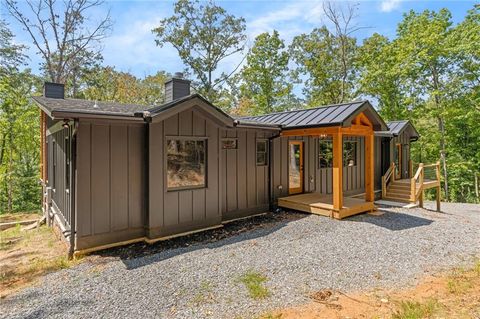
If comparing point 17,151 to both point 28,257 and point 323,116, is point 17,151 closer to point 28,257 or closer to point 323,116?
point 28,257

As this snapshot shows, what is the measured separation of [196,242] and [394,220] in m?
5.49

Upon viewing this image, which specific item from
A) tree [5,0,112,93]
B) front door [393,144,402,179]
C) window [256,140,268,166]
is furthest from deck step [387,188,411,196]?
tree [5,0,112,93]

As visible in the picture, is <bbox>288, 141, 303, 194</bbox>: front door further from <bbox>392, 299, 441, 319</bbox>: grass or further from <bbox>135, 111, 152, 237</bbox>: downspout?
<bbox>392, 299, 441, 319</bbox>: grass

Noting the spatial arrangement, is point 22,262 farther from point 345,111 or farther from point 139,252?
point 345,111

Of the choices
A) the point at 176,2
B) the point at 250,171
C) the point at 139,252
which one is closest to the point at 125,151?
the point at 139,252

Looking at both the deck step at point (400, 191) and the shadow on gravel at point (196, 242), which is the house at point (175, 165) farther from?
the deck step at point (400, 191)

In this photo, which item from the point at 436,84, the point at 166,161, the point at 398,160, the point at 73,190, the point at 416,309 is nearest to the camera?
→ the point at 416,309

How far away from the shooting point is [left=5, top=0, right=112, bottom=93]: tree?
596 inches

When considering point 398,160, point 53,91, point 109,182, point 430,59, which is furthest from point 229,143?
point 430,59

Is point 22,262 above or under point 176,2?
under

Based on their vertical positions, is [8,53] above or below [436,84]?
above

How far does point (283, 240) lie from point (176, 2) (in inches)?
841

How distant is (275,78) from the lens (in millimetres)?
21766

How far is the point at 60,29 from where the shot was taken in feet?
52.9
